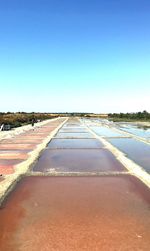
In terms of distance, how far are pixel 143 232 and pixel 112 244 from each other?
66cm

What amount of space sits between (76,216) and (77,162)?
5.61m

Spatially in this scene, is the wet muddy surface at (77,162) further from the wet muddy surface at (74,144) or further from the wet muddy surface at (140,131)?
the wet muddy surface at (140,131)

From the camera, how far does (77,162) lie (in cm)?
1112

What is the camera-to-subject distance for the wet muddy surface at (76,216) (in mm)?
4449

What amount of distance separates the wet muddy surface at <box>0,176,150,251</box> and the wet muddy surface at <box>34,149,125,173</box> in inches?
68.2

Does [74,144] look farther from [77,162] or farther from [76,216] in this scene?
[76,216]

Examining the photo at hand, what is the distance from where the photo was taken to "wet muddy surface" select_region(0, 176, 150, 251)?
14.6 feet

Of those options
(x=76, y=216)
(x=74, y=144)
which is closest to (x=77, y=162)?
(x=76, y=216)

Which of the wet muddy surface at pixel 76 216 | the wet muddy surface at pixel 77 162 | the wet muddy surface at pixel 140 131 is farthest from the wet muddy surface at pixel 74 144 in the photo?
the wet muddy surface at pixel 76 216

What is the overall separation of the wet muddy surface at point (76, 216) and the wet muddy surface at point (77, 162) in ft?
5.68

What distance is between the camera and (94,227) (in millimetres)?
5004

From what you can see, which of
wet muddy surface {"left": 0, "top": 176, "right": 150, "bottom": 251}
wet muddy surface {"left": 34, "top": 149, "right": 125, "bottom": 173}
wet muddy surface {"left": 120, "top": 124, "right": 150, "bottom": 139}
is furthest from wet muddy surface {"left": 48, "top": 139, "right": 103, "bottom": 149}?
wet muddy surface {"left": 0, "top": 176, "right": 150, "bottom": 251}

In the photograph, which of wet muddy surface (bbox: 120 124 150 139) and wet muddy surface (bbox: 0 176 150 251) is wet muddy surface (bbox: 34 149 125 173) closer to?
wet muddy surface (bbox: 0 176 150 251)

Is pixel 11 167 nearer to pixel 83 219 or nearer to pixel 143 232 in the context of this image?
pixel 83 219
